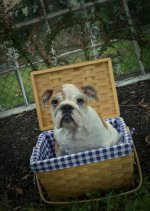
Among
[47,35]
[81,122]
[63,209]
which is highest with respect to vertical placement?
[47,35]

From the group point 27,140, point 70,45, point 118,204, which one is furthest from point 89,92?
point 70,45

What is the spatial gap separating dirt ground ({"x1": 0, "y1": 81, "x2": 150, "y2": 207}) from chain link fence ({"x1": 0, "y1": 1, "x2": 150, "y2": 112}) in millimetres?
435

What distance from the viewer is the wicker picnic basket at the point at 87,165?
3.22m

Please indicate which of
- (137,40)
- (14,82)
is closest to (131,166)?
(137,40)

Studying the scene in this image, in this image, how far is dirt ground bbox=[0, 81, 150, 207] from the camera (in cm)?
382

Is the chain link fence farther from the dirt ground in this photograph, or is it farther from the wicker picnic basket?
the wicker picnic basket

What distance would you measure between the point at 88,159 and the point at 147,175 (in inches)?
28.0

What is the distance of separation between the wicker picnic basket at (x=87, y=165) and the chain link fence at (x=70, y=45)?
169cm

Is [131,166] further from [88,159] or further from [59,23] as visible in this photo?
[59,23]

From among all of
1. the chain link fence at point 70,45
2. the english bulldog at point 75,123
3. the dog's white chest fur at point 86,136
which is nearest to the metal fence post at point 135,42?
the chain link fence at point 70,45

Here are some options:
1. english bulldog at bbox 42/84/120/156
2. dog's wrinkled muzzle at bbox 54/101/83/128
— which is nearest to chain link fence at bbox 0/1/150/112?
english bulldog at bbox 42/84/120/156

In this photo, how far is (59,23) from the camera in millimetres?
5664

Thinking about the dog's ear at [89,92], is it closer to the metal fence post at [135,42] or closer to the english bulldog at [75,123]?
the english bulldog at [75,123]

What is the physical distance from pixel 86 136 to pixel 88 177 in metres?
0.32
